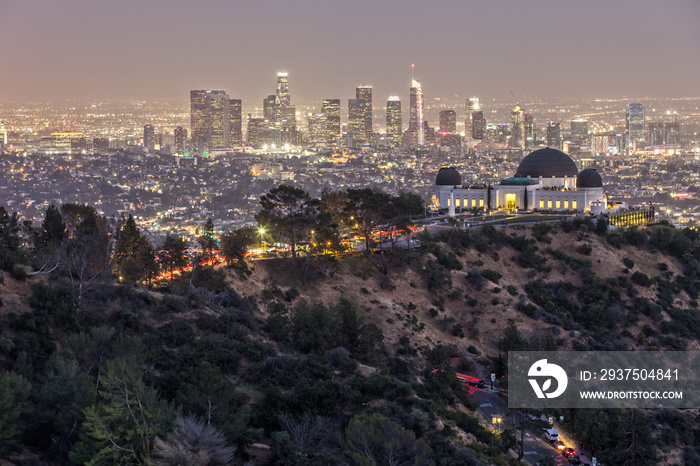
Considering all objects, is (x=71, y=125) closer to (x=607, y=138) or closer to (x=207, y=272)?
(x=607, y=138)

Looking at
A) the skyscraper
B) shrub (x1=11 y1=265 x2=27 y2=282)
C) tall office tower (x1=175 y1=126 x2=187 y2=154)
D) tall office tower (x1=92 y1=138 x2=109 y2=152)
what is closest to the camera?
shrub (x1=11 y1=265 x2=27 y2=282)

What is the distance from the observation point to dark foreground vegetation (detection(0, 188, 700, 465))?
643 inches

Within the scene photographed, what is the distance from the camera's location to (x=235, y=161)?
16838cm

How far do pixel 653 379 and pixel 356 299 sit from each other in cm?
1172

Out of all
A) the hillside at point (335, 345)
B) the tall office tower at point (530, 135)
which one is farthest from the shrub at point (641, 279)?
the tall office tower at point (530, 135)

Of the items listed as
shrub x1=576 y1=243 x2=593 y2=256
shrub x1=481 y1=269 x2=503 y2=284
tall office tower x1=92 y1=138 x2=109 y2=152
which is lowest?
shrub x1=481 y1=269 x2=503 y2=284

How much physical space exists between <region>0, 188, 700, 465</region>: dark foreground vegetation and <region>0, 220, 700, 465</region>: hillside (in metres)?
0.06

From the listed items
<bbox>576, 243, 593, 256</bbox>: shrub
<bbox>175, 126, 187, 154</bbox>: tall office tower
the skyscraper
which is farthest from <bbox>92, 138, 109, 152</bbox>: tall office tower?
<bbox>576, 243, 593, 256</bbox>: shrub

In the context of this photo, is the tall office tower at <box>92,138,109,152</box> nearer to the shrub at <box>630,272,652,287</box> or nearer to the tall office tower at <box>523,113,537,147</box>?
the tall office tower at <box>523,113,537,147</box>
